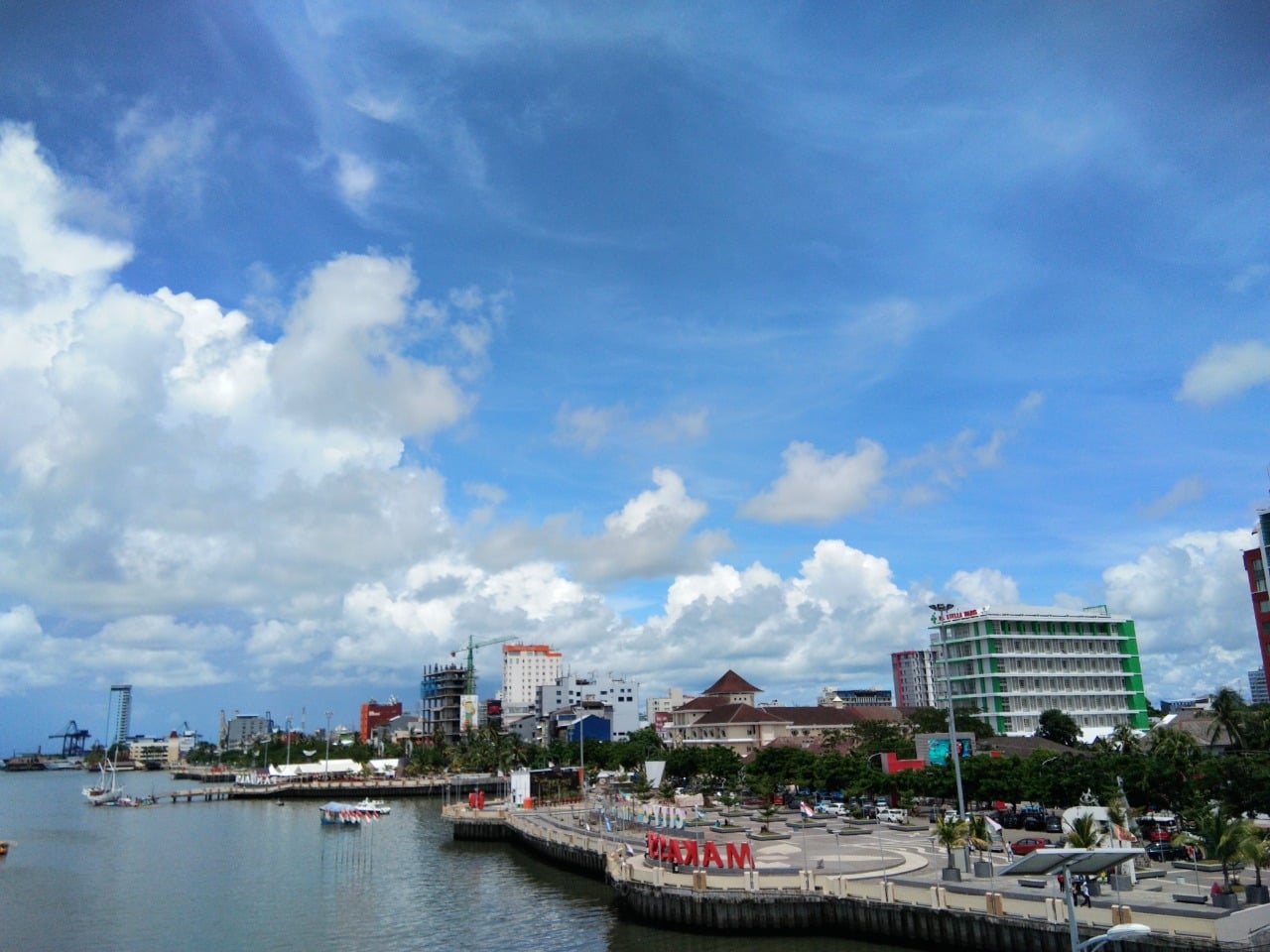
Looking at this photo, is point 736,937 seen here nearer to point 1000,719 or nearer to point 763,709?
point 1000,719

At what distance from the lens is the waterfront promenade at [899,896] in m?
34.1

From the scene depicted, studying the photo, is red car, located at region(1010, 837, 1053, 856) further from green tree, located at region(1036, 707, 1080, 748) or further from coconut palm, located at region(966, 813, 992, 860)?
green tree, located at region(1036, 707, 1080, 748)

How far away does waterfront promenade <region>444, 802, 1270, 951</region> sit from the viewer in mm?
34125

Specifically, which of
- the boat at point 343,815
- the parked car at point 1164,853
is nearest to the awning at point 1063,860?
the parked car at point 1164,853

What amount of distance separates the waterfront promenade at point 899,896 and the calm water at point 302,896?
1.58 m

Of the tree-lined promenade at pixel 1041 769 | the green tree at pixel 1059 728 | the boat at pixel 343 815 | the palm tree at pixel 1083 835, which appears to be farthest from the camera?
the green tree at pixel 1059 728

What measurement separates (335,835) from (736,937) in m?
67.7

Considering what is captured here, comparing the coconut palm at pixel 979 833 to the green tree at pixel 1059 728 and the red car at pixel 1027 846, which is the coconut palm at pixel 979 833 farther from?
the green tree at pixel 1059 728

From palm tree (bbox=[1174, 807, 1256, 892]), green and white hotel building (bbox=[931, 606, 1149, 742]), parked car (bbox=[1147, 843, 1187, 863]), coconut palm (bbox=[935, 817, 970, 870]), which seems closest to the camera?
palm tree (bbox=[1174, 807, 1256, 892])

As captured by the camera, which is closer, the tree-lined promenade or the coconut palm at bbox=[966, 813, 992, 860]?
the coconut palm at bbox=[966, 813, 992, 860]

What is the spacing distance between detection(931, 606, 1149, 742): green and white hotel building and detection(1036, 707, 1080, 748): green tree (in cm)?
651

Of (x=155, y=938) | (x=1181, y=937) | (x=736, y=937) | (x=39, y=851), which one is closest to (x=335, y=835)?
(x=39, y=851)

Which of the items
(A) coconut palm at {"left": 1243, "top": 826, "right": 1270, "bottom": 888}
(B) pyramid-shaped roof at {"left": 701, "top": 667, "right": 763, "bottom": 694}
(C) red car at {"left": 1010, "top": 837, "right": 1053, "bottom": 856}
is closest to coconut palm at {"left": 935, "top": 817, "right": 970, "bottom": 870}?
(C) red car at {"left": 1010, "top": 837, "right": 1053, "bottom": 856}

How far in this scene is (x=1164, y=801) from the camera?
61781mm
